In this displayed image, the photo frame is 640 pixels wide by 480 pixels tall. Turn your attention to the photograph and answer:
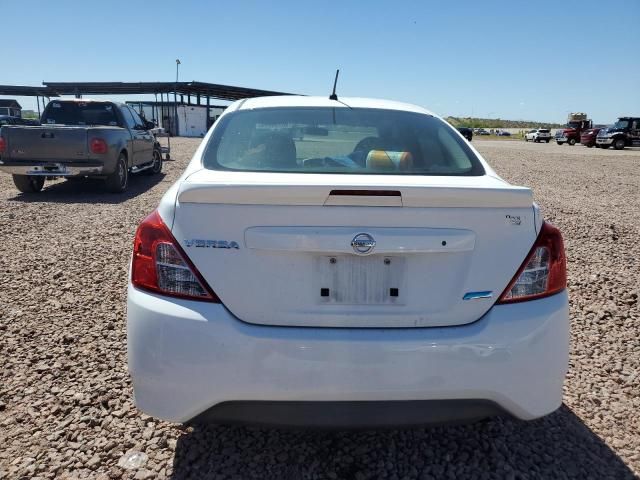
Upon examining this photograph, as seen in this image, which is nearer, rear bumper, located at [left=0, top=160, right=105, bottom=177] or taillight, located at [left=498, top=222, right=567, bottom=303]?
taillight, located at [left=498, top=222, right=567, bottom=303]

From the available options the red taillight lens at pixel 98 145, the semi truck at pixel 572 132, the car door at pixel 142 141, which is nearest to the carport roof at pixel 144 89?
the semi truck at pixel 572 132

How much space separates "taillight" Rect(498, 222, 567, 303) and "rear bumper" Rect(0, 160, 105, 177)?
8.78 m

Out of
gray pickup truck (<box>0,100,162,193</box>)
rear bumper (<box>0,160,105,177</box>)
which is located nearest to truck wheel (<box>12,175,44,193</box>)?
gray pickup truck (<box>0,100,162,193</box>)

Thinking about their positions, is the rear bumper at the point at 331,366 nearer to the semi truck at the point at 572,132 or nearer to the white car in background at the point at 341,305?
the white car in background at the point at 341,305

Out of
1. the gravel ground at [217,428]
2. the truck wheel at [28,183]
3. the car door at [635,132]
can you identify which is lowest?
the gravel ground at [217,428]

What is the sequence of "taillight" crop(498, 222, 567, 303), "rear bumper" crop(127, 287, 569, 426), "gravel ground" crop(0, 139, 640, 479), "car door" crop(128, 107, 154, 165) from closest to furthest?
"rear bumper" crop(127, 287, 569, 426), "taillight" crop(498, 222, 567, 303), "gravel ground" crop(0, 139, 640, 479), "car door" crop(128, 107, 154, 165)

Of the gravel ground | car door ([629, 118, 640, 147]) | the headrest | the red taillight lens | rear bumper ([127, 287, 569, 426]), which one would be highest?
Result: car door ([629, 118, 640, 147])

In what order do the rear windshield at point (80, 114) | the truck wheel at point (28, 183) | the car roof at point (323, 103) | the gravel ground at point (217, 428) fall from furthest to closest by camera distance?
1. the rear windshield at point (80, 114)
2. the truck wheel at point (28, 183)
3. the car roof at point (323, 103)
4. the gravel ground at point (217, 428)

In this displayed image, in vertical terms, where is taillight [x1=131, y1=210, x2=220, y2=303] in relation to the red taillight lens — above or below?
below

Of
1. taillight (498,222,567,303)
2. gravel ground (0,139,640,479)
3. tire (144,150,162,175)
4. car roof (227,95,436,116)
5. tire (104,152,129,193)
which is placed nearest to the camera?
taillight (498,222,567,303)

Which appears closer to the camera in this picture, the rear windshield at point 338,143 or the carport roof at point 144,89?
the rear windshield at point 338,143

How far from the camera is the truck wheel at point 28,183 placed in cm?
930

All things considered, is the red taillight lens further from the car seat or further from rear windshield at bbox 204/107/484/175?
the car seat

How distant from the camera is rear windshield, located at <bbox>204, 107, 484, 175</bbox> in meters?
2.31
